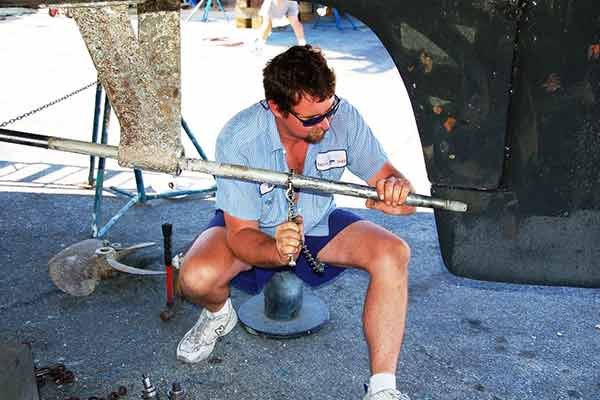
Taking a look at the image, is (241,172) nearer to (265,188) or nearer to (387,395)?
(265,188)

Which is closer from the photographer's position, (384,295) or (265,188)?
(384,295)

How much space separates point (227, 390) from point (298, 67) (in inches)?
41.9

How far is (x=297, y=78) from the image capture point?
87.0 inches

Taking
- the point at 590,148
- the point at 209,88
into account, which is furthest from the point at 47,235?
the point at 209,88

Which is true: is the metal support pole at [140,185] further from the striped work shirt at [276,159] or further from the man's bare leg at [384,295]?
the man's bare leg at [384,295]

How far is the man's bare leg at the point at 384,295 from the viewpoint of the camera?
223 centimetres

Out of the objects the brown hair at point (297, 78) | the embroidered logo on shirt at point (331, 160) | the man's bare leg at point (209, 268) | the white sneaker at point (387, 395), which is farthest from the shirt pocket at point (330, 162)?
the white sneaker at point (387, 395)

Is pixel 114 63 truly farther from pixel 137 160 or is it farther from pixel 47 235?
pixel 47 235

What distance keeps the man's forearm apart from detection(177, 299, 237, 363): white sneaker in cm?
35

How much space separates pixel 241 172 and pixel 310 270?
79cm

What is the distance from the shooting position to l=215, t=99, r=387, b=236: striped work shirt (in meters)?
2.38

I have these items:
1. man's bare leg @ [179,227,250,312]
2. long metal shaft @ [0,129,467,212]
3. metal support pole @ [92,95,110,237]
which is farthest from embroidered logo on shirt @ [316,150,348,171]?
metal support pole @ [92,95,110,237]

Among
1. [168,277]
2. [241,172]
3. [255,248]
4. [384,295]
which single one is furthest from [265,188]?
[168,277]

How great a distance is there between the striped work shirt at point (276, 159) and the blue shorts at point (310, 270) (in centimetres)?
3
